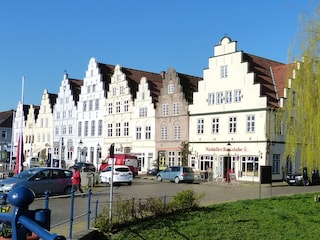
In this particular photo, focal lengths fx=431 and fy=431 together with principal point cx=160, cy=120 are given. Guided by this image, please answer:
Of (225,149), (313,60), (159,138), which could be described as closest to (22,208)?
(313,60)

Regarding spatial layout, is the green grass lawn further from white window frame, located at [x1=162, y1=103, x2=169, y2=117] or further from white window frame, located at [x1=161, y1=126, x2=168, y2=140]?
white window frame, located at [x1=162, y1=103, x2=169, y2=117]

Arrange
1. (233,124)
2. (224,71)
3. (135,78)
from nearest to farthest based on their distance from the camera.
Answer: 1. (233,124)
2. (224,71)
3. (135,78)

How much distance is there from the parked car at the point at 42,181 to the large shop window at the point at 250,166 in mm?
24291

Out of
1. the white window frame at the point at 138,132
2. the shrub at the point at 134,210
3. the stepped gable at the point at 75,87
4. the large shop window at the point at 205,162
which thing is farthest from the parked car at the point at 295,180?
the stepped gable at the point at 75,87

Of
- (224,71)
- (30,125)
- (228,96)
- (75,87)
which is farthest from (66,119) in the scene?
(228,96)

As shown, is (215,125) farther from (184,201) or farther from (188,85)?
(184,201)

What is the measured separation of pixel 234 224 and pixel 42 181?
486 inches

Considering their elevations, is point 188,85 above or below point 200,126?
above

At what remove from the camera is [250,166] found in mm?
44844

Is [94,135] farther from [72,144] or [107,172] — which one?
[107,172]

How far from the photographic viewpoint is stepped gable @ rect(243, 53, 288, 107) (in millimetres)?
45094

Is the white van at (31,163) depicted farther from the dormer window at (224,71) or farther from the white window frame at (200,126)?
the dormer window at (224,71)

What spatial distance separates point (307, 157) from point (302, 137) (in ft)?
4.20

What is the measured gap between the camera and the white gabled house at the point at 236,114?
44.1 m
